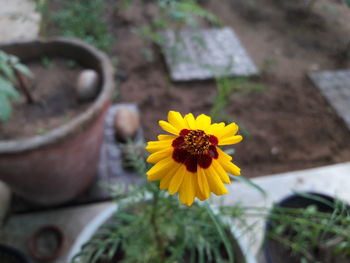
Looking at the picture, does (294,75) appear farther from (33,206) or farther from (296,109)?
(33,206)

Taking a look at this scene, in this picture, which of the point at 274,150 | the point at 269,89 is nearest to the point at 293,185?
the point at 274,150

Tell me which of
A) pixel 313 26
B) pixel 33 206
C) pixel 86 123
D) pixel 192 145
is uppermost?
pixel 192 145

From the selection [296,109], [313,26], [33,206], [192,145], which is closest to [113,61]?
[33,206]

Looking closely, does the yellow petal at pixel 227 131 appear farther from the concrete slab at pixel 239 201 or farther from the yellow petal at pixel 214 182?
the concrete slab at pixel 239 201

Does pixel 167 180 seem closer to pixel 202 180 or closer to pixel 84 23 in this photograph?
pixel 202 180

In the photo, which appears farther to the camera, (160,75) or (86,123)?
(160,75)

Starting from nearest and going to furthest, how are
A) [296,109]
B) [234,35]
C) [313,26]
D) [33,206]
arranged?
[33,206]
[296,109]
[234,35]
[313,26]

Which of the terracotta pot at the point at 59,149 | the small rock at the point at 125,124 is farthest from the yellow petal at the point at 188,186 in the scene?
the small rock at the point at 125,124
